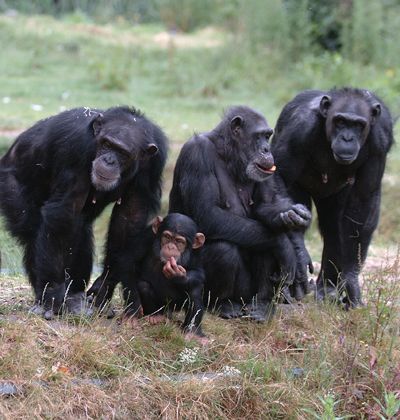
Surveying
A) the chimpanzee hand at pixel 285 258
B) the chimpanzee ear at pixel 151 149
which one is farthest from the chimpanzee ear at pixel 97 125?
the chimpanzee hand at pixel 285 258

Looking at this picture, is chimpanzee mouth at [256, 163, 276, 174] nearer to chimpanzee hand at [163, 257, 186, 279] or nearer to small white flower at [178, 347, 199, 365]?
chimpanzee hand at [163, 257, 186, 279]

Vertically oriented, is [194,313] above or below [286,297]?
above

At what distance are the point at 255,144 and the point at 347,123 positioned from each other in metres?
0.83

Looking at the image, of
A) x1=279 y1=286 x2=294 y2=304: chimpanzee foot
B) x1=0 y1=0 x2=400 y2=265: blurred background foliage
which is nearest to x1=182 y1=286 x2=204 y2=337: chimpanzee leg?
x1=279 y1=286 x2=294 y2=304: chimpanzee foot

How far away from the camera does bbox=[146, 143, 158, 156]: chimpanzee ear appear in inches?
244

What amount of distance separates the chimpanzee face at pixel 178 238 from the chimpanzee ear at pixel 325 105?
5.01 ft

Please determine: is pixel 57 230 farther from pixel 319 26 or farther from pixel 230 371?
pixel 319 26

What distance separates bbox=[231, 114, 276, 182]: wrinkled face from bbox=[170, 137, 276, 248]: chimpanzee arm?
26 cm

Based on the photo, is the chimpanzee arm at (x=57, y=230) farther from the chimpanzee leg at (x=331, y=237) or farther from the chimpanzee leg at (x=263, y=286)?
the chimpanzee leg at (x=331, y=237)

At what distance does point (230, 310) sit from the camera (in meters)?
6.63

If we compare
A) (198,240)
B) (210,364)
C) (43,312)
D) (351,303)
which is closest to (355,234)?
(351,303)

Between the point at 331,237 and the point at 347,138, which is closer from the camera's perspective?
the point at 347,138

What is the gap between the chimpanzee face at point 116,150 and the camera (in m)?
5.95

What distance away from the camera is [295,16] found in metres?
18.2
